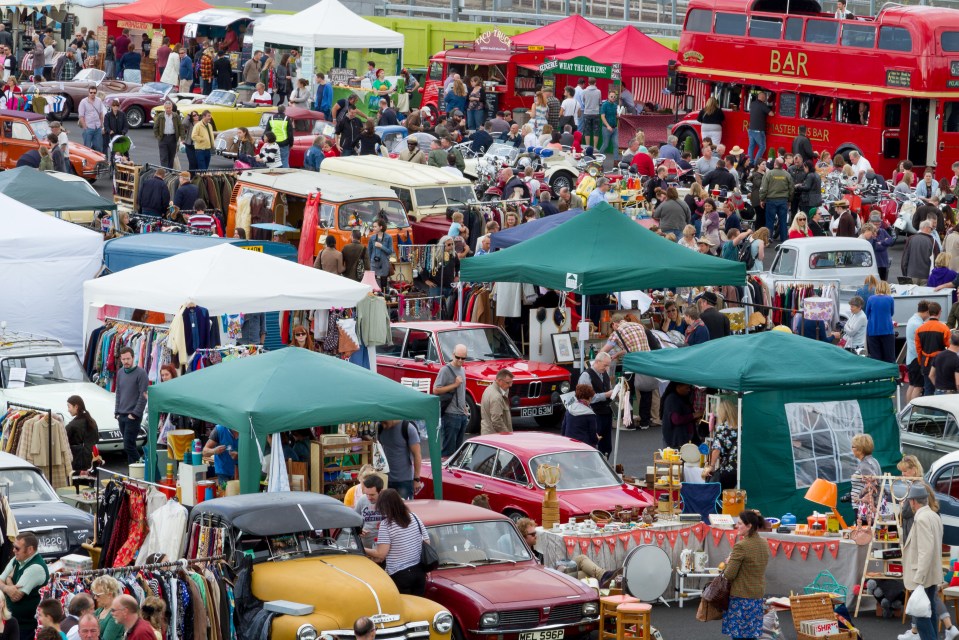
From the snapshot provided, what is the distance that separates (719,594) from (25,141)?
23.5 meters

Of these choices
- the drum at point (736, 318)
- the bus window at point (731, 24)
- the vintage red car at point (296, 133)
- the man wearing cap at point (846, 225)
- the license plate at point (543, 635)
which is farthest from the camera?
the bus window at point (731, 24)

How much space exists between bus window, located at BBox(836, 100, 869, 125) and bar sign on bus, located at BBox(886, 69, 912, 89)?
93cm

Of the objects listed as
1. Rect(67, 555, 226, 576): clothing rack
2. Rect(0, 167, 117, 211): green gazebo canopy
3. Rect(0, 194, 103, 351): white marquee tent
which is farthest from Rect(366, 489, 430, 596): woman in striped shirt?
Rect(0, 167, 117, 211): green gazebo canopy

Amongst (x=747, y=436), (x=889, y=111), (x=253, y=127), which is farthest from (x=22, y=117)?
(x=747, y=436)

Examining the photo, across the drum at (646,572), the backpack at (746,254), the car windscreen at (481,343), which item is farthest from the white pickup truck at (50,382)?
the backpack at (746,254)

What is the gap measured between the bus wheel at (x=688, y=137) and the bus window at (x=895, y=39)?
210 inches

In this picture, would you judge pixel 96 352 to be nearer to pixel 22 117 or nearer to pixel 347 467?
pixel 347 467

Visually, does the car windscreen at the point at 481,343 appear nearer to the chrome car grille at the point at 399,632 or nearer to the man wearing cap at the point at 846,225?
the man wearing cap at the point at 846,225

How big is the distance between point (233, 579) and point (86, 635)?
1.82 m

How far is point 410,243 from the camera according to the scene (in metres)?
25.9

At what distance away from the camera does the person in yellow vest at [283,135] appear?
1351 inches

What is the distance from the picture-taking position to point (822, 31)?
36688 millimetres

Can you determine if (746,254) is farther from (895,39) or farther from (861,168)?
(895,39)

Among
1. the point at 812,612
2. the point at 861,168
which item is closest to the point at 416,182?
the point at 861,168
